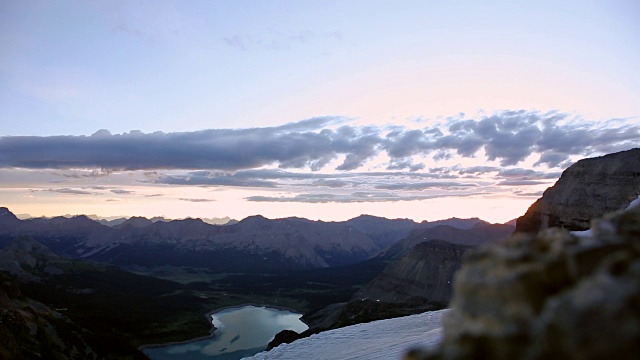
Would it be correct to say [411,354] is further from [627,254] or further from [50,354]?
[50,354]

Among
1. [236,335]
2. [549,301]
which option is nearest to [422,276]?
[236,335]

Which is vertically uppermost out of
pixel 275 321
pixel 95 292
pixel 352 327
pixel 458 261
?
pixel 352 327

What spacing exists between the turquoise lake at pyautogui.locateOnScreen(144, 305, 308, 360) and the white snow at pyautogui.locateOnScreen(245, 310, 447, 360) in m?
99.8

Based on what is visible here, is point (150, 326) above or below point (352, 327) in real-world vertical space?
below

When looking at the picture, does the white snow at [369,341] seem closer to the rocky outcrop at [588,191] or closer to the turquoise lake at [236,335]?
the rocky outcrop at [588,191]

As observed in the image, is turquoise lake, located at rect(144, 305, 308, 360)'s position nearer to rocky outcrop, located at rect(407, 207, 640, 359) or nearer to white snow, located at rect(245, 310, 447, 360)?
white snow, located at rect(245, 310, 447, 360)

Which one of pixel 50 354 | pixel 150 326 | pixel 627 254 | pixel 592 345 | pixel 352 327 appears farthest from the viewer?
pixel 150 326

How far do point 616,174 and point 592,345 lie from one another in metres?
60.4

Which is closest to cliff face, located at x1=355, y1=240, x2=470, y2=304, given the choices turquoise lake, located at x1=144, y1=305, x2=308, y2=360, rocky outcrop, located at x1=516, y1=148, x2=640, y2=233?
turquoise lake, located at x1=144, y1=305, x2=308, y2=360

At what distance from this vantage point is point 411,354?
11.6ft

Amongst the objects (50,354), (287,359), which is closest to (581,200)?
(287,359)

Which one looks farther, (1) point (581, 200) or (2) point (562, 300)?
(1) point (581, 200)

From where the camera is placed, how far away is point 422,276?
141625mm

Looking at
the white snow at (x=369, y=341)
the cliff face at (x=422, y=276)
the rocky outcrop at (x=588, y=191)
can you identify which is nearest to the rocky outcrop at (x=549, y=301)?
the white snow at (x=369, y=341)
